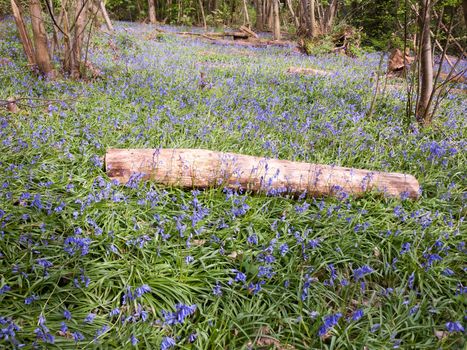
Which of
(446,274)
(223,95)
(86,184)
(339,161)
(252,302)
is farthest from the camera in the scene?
(223,95)

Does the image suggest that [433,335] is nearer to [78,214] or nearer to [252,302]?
[252,302]

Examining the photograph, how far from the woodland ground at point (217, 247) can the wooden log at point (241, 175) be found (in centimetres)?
13

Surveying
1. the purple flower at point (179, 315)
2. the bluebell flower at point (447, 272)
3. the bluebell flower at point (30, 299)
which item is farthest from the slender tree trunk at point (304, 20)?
the bluebell flower at point (30, 299)

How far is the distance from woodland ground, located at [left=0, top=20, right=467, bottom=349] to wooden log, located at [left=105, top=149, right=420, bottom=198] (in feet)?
0.43

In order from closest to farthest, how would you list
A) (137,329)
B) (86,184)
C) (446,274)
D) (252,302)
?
1. (137,329)
2. (252,302)
3. (446,274)
4. (86,184)

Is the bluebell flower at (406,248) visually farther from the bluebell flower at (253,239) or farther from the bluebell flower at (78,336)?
the bluebell flower at (78,336)

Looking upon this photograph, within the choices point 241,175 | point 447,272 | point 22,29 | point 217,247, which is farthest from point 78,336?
point 22,29

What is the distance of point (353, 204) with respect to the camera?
145 inches

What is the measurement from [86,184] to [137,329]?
1.84 metres

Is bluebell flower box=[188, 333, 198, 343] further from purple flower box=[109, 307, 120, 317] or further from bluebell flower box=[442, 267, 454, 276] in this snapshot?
bluebell flower box=[442, 267, 454, 276]

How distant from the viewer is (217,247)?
9.89 ft

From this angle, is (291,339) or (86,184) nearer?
(291,339)

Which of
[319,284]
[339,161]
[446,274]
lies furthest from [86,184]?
[446,274]

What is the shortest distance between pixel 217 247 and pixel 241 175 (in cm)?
99
